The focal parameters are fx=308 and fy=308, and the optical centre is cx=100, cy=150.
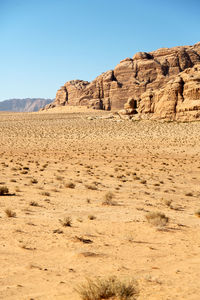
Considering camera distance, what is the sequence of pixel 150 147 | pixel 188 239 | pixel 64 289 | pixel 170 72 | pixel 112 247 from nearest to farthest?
pixel 64 289 < pixel 112 247 < pixel 188 239 < pixel 150 147 < pixel 170 72

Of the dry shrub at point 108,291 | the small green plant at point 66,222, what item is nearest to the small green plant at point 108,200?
the small green plant at point 66,222

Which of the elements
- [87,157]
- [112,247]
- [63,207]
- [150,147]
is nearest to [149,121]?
[150,147]

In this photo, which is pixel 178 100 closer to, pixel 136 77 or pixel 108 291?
pixel 136 77

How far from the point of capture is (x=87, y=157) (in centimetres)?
3069

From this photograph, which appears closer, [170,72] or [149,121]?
[149,121]

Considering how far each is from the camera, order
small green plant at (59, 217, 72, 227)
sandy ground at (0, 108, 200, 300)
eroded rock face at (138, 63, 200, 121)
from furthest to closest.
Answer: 1. eroded rock face at (138, 63, 200, 121)
2. small green plant at (59, 217, 72, 227)
3. sandy ground at (0, 108, 200, 300)

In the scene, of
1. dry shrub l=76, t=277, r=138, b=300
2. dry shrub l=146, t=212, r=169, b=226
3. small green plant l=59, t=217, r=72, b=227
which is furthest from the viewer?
dry shrub l=146, t=212, r=169, b=226

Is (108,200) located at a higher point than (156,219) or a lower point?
lower

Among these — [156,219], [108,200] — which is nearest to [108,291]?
[156,219]

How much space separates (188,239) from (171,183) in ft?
36.1

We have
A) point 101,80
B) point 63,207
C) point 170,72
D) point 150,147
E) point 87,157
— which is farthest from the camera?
point 101,80

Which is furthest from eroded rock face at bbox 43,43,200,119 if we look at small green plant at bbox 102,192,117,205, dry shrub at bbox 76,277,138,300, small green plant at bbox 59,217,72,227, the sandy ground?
dry shrub at bbox 76,277,138,300

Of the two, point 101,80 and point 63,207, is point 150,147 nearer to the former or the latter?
point 63,207

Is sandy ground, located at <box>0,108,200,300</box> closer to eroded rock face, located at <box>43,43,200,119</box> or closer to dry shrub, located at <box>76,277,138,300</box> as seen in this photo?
dry shrub, located at <box>76,277,138,300</box>
